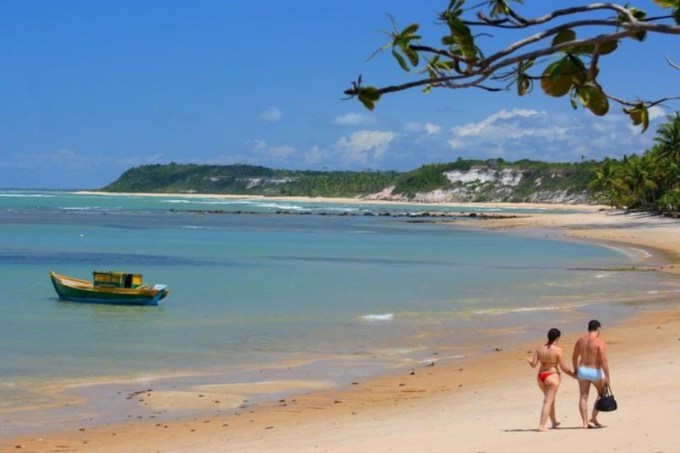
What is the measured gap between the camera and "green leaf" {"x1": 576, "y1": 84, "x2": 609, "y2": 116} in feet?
13.7

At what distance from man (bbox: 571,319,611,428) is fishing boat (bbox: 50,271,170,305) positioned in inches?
707

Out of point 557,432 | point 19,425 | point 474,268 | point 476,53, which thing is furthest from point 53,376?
point 474,268

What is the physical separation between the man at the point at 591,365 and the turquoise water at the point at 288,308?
6458 mm

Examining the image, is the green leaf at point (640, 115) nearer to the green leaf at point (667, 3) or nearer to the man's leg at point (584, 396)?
the green leaf at point (667, 3)

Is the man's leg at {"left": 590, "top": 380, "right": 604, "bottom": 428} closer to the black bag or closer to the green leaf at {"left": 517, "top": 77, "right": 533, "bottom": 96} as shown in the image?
the black bag

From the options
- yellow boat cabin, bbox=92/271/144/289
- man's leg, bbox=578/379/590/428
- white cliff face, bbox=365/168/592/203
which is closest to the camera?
man's leg, bbox=578/379/590/428

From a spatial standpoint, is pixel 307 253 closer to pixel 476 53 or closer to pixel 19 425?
pixel 19 425

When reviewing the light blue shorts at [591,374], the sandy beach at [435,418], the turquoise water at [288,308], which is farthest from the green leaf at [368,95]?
the turquoise water at [288,308]

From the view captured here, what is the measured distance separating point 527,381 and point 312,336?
7.11 m

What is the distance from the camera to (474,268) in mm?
38594

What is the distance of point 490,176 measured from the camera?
194m

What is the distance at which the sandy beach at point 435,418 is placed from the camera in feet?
33.0

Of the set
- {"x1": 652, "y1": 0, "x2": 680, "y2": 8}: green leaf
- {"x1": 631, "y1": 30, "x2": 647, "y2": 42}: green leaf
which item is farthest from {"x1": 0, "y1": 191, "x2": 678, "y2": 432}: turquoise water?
{"x1": 652, "y1": 0, "x2": 680, "y2": 8}: green leaf

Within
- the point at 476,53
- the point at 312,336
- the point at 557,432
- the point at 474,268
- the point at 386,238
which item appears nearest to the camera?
the point at 476,53
